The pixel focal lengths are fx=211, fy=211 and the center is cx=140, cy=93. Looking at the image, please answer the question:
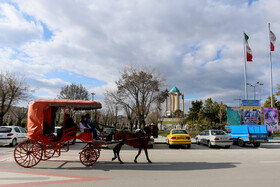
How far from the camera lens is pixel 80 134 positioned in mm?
8898

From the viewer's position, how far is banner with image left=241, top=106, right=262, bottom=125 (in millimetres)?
26406

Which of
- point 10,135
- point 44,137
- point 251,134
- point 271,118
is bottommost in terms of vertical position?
point 10,135

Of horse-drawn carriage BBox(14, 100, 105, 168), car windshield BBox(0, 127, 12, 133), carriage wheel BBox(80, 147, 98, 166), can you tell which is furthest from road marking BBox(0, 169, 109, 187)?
car windshield BBox(0, 127, 12, 133)

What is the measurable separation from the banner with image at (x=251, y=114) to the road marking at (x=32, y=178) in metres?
24.2

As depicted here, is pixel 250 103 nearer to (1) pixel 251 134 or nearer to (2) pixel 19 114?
(1) pixel 251 134

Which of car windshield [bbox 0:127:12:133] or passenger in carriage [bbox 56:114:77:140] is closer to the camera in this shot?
passenger in carriage [bbox 56:114:77:140]

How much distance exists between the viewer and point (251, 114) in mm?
26625

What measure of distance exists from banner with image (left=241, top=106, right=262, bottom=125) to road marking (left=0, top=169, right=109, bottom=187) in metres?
24.2

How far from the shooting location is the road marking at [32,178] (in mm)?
6238

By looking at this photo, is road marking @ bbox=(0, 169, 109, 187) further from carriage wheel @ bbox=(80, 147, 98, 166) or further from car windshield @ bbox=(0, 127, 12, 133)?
car windshield @ bbox=(0, 127, 12, 133)

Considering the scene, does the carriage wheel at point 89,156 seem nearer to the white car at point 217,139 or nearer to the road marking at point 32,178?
the road marking at point 32,178

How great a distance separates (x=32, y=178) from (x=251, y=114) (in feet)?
86.8

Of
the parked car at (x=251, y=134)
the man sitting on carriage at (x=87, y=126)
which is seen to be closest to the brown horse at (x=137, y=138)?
the man sitting on carriage at (x=87, y=126)

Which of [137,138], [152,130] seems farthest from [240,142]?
[137,138]
